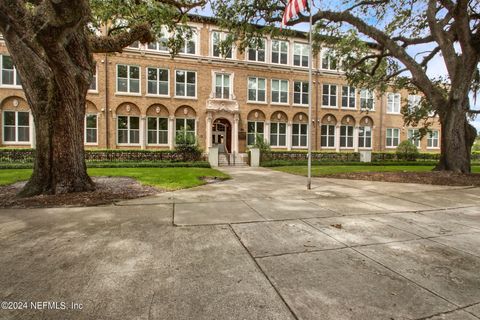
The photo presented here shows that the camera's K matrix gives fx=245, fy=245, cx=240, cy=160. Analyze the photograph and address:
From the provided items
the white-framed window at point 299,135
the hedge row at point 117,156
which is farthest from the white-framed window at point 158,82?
the white-framed window at point 299,135

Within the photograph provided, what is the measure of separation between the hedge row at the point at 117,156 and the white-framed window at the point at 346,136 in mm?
15797

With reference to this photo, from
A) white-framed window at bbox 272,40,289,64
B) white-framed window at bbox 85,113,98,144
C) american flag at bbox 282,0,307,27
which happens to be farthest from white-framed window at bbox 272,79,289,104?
white-framed window at bbox 85,113,98,144

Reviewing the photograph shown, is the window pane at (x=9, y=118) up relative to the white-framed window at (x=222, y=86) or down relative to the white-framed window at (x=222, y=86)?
down

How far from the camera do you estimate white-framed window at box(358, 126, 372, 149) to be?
88.8 feet

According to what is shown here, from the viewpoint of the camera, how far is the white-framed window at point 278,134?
2439cm

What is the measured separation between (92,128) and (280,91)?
17.3 metres

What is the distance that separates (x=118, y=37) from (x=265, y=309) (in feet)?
29.8

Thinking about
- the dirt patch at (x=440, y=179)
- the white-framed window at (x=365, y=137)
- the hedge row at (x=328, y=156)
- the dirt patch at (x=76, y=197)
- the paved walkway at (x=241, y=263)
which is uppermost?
the white-framed window at (x=365, y=137)

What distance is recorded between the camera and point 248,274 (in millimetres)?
2670

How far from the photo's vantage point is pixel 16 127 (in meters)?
19.0

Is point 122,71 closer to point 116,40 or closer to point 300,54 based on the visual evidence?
point 116,40

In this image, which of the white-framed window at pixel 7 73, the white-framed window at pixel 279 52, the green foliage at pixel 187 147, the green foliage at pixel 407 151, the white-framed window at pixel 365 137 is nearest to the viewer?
the white-framed window at pixel 7 73

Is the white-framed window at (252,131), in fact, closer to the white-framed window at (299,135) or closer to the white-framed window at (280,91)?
the white-framed window at (280,91)

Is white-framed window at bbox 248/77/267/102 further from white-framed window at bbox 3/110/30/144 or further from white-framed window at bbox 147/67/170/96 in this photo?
white-framed window at bbox 3/110/30/144
